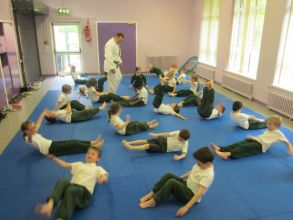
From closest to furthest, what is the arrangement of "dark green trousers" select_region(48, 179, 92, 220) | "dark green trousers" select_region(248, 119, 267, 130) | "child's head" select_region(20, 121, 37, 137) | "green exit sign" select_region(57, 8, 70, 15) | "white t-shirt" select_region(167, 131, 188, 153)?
"dark green trousers" select_region(48, 179, 92, 220)
"child's head" select_region(20, 121, 37, 137)
"white t-shirt" select_region(167, 131, 188, 153)
"dark green trousers" select_region(248, 119, 267, 130)
"green exit sign" select_region(57, 8, 70, 15)

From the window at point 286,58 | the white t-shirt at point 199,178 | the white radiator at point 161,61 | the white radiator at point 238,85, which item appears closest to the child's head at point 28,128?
the white t-shirt at point 199,178

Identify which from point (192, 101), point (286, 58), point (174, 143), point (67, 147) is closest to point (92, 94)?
point (192, 101)

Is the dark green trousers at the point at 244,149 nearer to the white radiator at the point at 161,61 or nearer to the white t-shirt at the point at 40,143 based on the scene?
the white t-shirt at the point at 40,143

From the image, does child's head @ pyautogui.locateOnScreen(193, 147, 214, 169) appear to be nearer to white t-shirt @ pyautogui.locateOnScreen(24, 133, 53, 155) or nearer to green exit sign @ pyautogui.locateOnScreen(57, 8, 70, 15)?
white t-shirt @ pyautogui.locateOnScreen(24, 133, 53, 155)

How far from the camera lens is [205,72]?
10.2 metres

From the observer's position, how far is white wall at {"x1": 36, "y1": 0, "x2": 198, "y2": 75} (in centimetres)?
1016

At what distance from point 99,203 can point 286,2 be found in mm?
5854

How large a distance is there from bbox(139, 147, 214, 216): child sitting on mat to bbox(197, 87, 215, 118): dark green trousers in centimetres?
273

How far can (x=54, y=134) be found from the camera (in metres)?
4.92

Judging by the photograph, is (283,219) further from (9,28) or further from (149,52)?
(149,52)

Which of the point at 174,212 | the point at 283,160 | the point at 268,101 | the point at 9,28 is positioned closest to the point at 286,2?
the point at 268,101

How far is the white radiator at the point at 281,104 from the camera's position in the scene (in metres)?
5.83

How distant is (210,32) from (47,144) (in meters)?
8.08

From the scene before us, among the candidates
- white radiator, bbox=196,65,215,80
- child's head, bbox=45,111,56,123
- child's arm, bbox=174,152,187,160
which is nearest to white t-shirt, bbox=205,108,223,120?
child's arm, bbox=174,152,187,160
